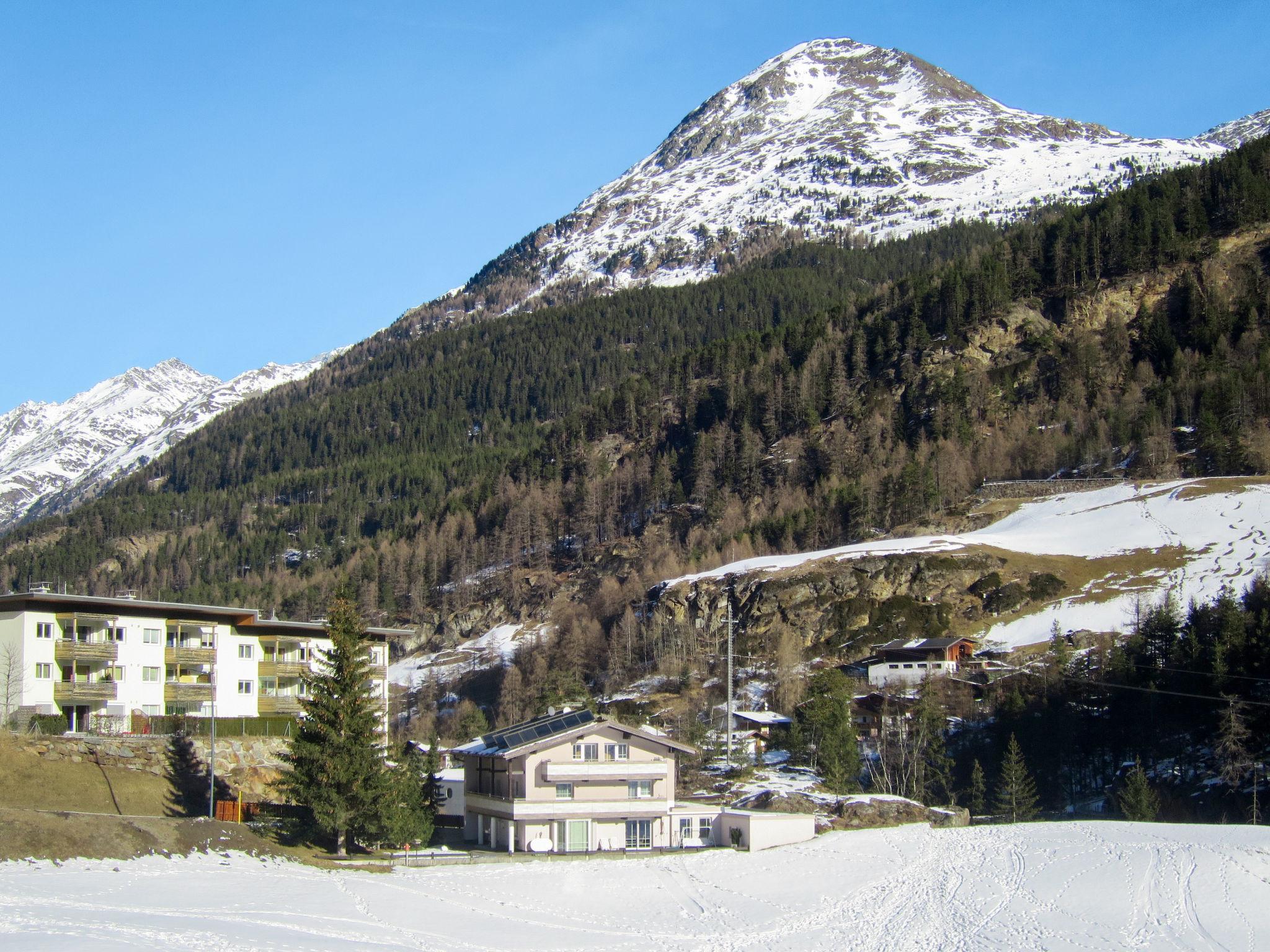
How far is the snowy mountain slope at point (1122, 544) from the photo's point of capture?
3976 inches

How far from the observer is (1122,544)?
373ft

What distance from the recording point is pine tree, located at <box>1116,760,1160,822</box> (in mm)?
65250

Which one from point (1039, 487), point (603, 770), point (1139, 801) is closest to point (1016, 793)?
point (1139, 801)

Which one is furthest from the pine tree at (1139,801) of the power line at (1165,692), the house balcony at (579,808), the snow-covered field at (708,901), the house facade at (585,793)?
the house balcony at (579,808)

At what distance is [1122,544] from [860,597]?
23177 millimetres

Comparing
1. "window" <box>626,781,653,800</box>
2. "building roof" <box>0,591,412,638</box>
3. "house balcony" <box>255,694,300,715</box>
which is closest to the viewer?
"building roof" <box>0,591,412,638</box>

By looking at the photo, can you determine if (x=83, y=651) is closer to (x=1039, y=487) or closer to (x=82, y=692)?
(x=82, y=692)

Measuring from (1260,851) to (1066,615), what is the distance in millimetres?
51672

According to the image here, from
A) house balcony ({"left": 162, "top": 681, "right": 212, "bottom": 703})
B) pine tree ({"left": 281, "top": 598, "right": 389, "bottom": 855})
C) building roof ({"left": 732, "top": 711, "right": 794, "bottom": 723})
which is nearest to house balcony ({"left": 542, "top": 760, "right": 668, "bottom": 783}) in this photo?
pine tree ({"left": 281, "top": 598, "right": 389, "bottom": 855})

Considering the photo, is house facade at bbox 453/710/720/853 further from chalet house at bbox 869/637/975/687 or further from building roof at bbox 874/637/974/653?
building roof at bbox 874/637/974/653

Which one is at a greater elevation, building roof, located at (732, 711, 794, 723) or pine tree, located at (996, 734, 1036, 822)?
building roof, located at (732, 711, 794, 723)

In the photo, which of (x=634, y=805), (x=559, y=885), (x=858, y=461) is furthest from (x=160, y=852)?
(x=858, y=461)

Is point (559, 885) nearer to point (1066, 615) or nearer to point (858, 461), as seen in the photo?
point (1066, 615)

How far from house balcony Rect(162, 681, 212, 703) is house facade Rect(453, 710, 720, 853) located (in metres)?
14.7
